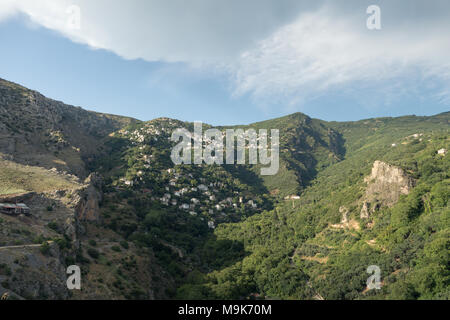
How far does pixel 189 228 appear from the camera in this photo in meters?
73.1

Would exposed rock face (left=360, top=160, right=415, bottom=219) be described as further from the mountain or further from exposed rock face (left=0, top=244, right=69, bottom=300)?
exposed rock face (left=0, top=244, right=69, bottom=300)

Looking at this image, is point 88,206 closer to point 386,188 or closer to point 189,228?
point 189,228

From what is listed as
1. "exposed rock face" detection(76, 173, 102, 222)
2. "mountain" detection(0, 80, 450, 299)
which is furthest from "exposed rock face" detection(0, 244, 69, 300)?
"exposed rock face" detection(76, 173, 102, 222)

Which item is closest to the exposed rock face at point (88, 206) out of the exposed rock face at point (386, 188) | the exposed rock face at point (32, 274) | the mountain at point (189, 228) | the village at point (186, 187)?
Result: the mountain at point (189, 228)

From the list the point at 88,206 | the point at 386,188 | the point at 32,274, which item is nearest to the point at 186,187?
the point at 88,206

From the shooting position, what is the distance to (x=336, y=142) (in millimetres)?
185250

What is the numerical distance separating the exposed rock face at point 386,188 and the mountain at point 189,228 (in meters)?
0.23

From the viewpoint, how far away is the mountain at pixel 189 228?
35.1m

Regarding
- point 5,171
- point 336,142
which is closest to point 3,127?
point 5,171

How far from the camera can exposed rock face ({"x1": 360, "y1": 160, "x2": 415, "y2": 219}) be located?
5731 centimetres

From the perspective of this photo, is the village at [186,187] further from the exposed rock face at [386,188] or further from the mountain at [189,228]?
the exposed rock face at [386,188]

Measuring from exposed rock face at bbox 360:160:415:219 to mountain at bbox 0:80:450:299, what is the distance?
232 millimetres

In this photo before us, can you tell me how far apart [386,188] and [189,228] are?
48.3 metres
